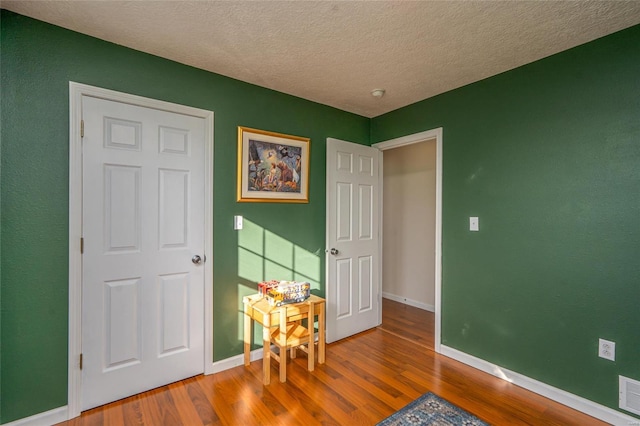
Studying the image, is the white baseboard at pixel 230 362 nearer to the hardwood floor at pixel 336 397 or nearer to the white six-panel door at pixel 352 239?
the hardwood floor at pixel 336 397

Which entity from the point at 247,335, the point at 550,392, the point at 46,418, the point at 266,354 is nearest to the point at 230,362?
the point at 247,335

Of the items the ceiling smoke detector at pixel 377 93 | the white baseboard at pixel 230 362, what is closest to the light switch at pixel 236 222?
the white baseboard at pixel 230 362

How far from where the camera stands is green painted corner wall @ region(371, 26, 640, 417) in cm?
186

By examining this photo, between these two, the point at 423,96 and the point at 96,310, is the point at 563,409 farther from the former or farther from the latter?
the point at 96,310

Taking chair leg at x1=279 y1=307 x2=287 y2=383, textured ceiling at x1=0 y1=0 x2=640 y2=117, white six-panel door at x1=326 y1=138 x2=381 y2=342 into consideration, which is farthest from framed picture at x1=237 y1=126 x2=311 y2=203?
chair leg at x1=279 y1=307 x2=287 y2=383

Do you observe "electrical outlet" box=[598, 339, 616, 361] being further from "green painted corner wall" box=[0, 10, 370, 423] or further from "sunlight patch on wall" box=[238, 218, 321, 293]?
"green painted corner wall" box=[0, 10, 370, 423]

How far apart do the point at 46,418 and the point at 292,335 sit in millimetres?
1585

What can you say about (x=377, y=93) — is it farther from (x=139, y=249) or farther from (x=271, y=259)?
(x=139, y=249)

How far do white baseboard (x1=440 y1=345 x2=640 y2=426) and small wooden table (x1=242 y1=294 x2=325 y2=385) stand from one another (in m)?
1.24

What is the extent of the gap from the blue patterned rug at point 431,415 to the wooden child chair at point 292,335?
789 millimetres

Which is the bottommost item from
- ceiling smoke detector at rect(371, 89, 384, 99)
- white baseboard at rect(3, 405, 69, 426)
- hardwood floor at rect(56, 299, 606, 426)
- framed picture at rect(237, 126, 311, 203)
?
hardwood floor at rect(56, 299, 606, 426)

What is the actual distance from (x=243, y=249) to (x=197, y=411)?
1.16 meters

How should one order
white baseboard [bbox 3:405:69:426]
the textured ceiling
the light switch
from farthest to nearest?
the light switch → white baseboard [bbox 3:405:69:426] → the textured ceiling

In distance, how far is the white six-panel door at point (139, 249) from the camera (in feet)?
6.39
